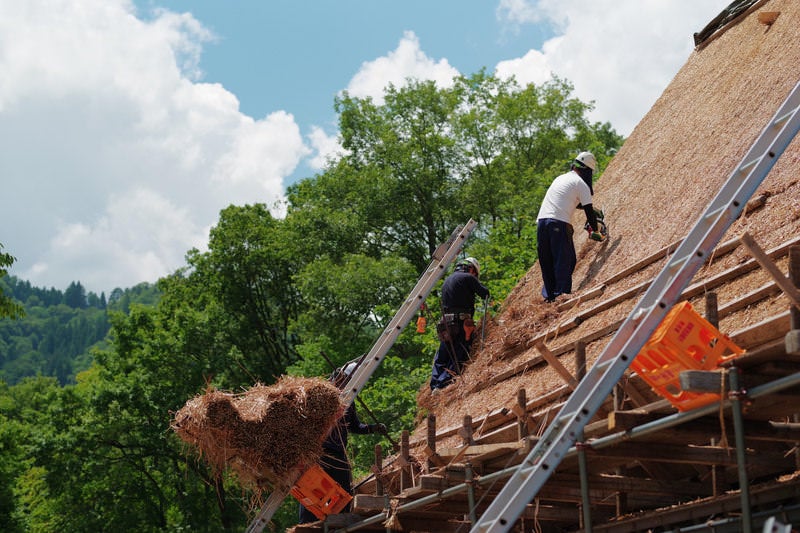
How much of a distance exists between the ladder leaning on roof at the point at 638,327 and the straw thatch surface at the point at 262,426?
3.24 metres

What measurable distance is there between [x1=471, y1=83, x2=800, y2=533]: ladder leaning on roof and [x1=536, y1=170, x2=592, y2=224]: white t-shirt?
4578 mm

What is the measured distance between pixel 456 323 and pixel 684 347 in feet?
19.5

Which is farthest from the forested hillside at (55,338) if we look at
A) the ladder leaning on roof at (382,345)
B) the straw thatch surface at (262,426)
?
the straw thatch surface at (262,426)

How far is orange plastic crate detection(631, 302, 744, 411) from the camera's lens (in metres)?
5.43

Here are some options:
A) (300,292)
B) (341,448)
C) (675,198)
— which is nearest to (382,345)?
(341,448)

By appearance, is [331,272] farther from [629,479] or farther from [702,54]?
[629,479]

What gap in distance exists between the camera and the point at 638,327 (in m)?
5.41

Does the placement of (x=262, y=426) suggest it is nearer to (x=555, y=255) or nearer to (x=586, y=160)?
(x=555, y=255)

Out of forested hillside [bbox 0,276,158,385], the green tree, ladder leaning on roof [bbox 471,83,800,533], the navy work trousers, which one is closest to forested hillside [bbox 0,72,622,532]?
the green tree

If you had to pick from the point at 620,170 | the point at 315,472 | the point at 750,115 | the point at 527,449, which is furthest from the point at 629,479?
the point at 620,170

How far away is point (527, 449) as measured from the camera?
638 centimetres

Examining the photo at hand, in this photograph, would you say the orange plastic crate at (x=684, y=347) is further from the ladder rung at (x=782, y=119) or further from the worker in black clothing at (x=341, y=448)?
the worker in black clothing at (x=341, y=448)

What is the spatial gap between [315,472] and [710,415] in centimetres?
438

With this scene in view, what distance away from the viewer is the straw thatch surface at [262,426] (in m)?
8.44
